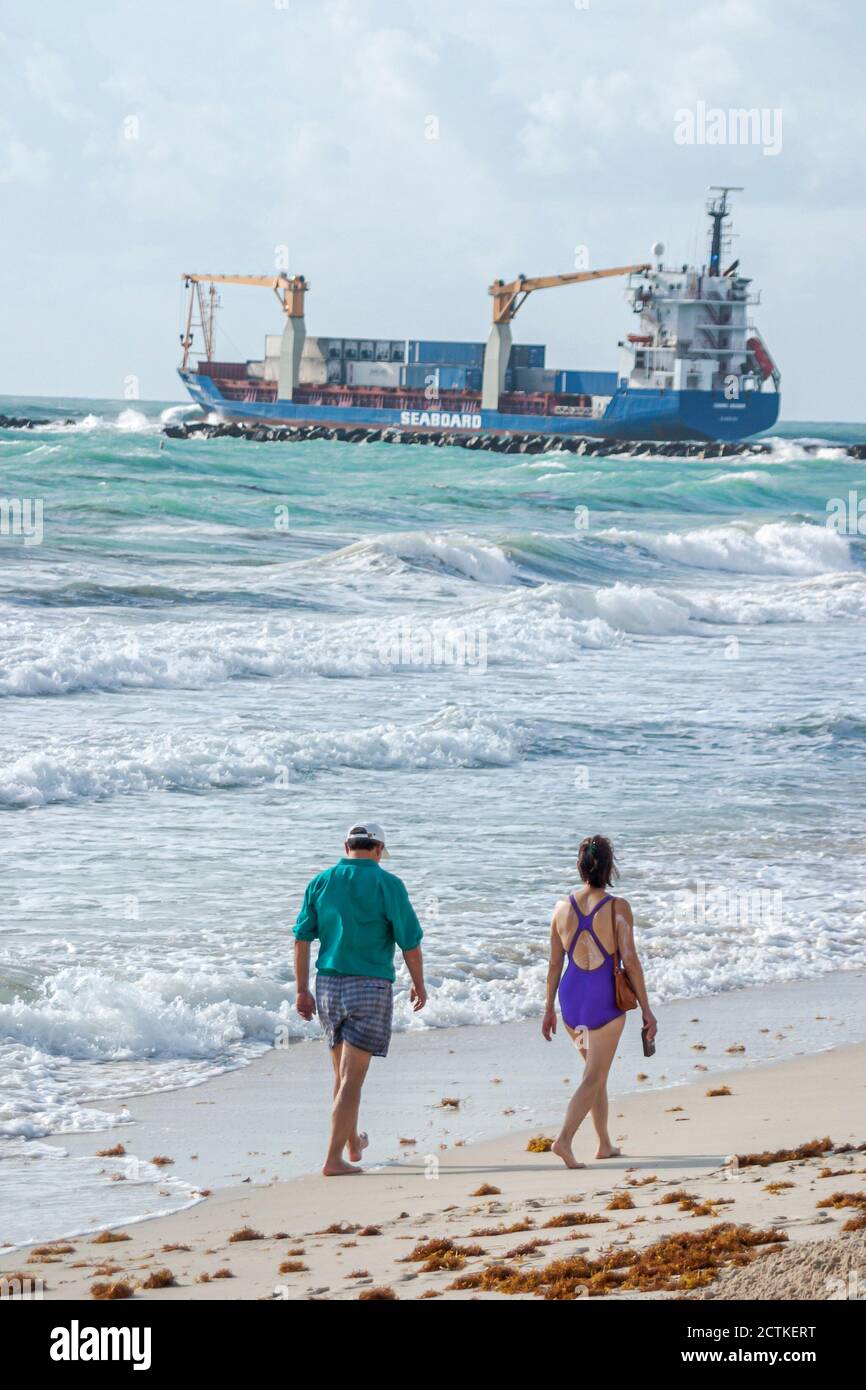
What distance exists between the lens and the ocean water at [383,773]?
7.27 m

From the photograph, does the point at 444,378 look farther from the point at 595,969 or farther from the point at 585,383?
the point at 595,969

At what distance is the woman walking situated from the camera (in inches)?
203

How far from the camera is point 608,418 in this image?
2876 inches

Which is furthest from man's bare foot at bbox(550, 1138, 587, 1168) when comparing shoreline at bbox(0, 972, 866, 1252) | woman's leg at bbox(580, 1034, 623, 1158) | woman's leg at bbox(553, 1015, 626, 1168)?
shoreline at bbox(0, 972, 866, 1252)

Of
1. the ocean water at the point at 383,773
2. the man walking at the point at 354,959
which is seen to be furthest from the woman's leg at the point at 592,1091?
the ocean water at the point at 383,773

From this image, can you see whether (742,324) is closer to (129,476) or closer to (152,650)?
(129,476)

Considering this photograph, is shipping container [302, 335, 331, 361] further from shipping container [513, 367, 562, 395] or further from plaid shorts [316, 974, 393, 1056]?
plaid shorts [316, 974, 393, 1056]

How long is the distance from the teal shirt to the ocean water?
3.96 feet

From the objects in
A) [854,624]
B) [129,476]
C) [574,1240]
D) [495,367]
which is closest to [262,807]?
[574,1240]

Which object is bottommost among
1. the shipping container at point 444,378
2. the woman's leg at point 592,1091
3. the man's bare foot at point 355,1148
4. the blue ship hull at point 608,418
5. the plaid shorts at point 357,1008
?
the man's bare foot at point 355,1148

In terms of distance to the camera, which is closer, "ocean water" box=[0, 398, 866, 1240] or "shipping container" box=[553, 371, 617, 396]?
"ocean water" box=[0, 398, 866, 1240]

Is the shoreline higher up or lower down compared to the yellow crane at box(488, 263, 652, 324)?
lower down

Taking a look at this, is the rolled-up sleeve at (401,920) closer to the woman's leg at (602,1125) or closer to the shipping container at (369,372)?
the woman's leg at (602,1125)

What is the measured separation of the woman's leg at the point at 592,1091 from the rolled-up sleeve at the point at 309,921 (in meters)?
1.00
